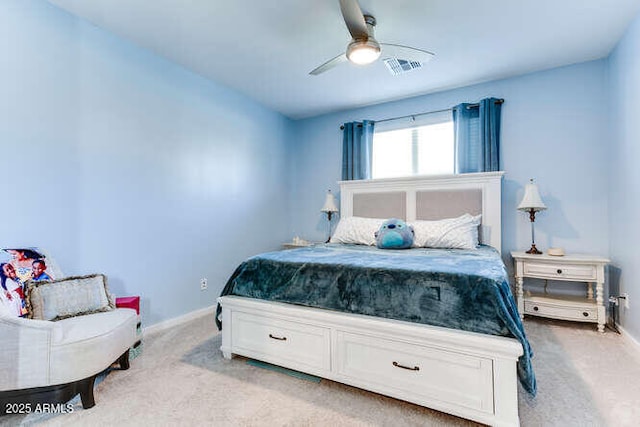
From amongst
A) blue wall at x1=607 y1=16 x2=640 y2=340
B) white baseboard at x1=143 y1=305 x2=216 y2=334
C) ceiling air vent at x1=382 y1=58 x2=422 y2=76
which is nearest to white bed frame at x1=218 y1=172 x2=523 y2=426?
white baseboard at x1=143 y1=305 x2=216 y2=334

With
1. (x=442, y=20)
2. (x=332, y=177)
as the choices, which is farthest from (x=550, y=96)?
(x=332, y=177)

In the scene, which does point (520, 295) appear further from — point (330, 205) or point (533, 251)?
point (330, 205)

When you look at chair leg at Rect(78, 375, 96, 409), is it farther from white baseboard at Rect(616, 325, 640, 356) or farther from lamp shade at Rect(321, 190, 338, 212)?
white baseboard at Rect(616, 325, 640, 356)

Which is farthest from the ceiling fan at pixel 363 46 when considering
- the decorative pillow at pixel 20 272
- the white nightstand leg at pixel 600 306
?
the white nightstand leg at pixel 600 306

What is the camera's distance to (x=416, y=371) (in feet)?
5.22

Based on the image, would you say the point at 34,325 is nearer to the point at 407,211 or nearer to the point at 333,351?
the point at 333,351

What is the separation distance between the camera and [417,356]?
62.6 inches

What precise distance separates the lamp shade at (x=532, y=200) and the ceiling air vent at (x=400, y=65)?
1.65m

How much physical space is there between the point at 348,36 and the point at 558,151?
2.45m

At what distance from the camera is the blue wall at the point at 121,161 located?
2.04 meters

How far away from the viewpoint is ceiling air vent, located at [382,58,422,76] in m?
3.00

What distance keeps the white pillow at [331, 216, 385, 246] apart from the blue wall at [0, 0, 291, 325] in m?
1.26

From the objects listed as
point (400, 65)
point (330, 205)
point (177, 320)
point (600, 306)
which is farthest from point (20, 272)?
point (600, 306)

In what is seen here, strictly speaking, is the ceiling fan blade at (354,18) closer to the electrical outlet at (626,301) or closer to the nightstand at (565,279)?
the nightstand at (565,279)
